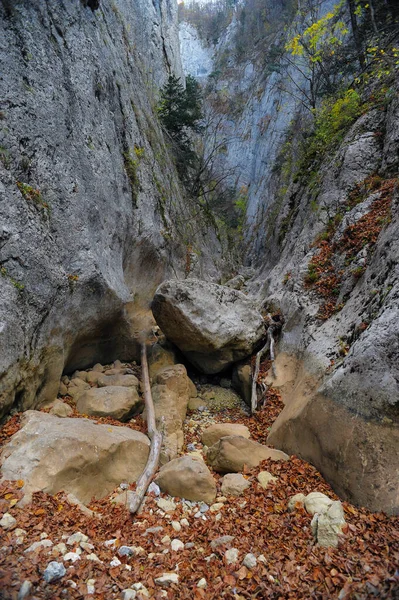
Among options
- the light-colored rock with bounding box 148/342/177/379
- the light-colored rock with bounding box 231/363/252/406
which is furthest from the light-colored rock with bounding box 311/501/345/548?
the light-colored rock with bounding box 148/342/177/379

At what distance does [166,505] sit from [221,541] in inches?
47.8

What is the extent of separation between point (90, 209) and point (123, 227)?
7.18 feet

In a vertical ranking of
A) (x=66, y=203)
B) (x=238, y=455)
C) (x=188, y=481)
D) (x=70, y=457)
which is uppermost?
(x=66, y=203)

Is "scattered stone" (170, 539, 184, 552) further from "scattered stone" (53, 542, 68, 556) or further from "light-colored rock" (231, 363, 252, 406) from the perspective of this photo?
"light-colored rock" (231, 363, 252, 406)

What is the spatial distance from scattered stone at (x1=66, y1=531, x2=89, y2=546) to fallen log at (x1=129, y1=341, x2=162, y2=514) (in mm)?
855

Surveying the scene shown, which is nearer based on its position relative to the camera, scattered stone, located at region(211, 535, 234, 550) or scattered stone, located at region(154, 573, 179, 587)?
scattered stone, located at region(154, 573, 179, 587)

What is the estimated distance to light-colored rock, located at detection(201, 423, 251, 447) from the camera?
6.90m

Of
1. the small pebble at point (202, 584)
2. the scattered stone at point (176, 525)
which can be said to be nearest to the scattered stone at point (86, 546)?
the scattered stone at point (176, 525)

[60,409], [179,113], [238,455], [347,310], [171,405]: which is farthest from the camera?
[179,113]

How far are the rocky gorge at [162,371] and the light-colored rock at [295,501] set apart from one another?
0.03 metres

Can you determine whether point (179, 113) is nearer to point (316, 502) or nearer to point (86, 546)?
point (316, 502)

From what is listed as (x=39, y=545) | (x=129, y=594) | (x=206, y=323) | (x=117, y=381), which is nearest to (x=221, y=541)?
(x=129, y=594)

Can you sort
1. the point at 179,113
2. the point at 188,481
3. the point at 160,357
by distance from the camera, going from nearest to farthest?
1. the point at 188,481
2. the point at 160,357
3. the point at 179,113

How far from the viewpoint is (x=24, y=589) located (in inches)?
119
